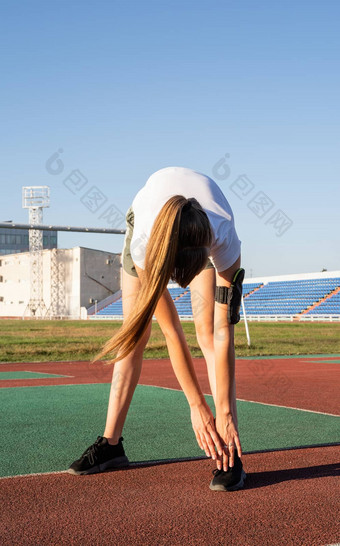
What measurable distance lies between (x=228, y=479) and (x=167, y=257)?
1.54 metres

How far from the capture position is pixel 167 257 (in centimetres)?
312

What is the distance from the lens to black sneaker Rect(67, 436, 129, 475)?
4.33 meters

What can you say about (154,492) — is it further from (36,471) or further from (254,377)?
(254,377)

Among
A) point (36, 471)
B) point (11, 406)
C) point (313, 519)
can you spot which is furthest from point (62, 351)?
point (313, 519)

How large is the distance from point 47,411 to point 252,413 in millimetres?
2134

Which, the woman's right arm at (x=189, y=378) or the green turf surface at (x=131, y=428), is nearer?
the woman's right arm at (x=189, y=378)

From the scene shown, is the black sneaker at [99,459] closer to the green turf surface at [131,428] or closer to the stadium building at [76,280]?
the green turf surface at [131,428]

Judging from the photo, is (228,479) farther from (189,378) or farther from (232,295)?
(232,295)

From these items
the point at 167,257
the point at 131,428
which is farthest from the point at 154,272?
the point at 131,428

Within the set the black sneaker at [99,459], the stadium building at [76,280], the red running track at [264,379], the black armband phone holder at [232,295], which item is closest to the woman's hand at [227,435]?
the black armband phone holder at [232,295]

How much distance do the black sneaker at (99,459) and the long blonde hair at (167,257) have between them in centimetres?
134

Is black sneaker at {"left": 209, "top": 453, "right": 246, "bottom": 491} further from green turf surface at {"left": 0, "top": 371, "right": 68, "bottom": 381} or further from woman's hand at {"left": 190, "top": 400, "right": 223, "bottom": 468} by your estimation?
green turf surface at {"left": 0, "top": 371, "right": 68, "bottom": 381}

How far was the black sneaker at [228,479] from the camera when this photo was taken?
12.9ft

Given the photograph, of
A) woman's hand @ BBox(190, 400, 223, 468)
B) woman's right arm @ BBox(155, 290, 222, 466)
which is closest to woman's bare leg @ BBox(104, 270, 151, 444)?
woman's right arm @ BBox(155, 290, 222, 466)
